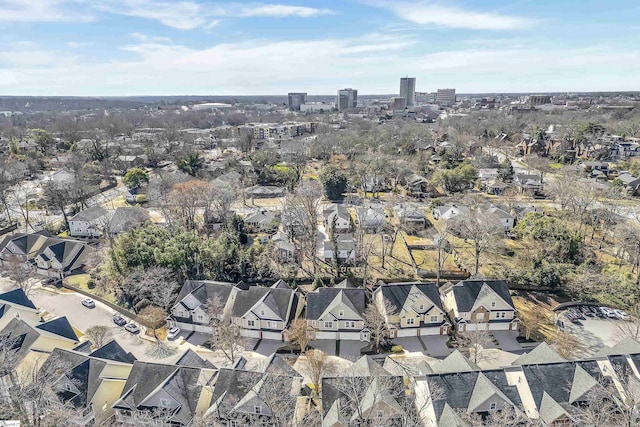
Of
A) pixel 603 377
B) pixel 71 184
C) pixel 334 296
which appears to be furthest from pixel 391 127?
pixel 603 377

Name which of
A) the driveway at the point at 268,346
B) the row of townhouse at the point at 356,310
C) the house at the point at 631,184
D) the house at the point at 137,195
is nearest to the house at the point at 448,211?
the row of townhouse at the point at 356,310

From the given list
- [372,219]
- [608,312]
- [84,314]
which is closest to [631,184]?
[608,312]

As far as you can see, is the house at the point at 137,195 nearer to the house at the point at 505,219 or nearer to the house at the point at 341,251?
the house at the point at 341,251

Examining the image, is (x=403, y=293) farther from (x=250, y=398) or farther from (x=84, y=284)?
(x=84, y=284)

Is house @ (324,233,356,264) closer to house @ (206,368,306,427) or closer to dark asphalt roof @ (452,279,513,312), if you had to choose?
dark asphalt roof @ (452,279,513,312)

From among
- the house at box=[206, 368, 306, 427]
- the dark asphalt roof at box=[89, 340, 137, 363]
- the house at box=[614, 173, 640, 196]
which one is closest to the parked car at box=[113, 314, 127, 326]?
the dark asphalt roof at box=[89, 340, 137, 363]
